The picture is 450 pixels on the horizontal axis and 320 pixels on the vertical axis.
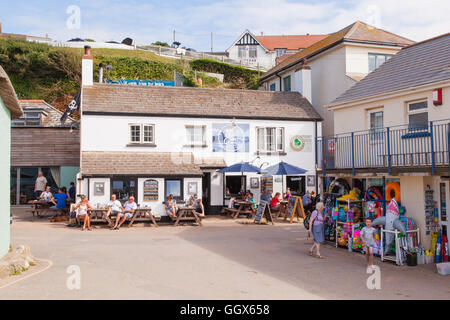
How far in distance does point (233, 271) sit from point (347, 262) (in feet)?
11.5

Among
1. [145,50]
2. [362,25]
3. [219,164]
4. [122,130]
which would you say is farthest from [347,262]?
[145,50]

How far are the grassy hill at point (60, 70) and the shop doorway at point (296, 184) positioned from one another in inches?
741

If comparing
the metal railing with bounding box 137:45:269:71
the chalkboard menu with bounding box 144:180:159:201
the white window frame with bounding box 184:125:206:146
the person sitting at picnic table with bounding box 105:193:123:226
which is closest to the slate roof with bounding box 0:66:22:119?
the person sitting at picnic table with bounding box 105:193:123:226

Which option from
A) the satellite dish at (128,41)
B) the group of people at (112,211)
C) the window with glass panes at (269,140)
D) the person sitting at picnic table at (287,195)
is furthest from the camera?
the satellite dish at (128,41)

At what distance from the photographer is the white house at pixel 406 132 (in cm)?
1130

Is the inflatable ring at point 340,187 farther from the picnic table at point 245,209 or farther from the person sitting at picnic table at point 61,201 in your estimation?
the person sitting at picnic table at point 61,201

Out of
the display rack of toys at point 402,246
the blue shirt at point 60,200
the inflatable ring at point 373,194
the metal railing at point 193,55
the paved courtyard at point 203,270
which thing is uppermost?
the metal railing at point 193,55

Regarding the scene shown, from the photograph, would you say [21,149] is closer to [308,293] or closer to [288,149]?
[288,149]

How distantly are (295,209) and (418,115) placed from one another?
28.4 feet

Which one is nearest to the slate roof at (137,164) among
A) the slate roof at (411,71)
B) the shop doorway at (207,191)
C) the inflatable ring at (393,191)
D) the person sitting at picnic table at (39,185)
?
the shop doorway at (207,191)

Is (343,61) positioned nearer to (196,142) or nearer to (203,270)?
(196,142)

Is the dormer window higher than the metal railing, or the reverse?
the metal railing

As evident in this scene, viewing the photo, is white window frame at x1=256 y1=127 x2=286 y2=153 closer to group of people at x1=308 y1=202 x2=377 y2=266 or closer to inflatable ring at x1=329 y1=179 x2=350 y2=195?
inflatable ring at x1=329 y1=179 x2=350 y2=195

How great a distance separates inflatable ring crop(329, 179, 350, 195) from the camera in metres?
14.6
